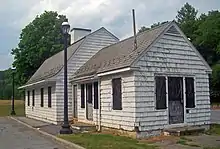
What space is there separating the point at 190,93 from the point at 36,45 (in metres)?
31.2

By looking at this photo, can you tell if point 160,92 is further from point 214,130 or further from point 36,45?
point 36,45

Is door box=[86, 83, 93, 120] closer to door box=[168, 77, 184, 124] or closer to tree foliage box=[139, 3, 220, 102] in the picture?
door box=[168, 77, 184, 124]

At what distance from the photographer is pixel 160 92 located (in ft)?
48.2

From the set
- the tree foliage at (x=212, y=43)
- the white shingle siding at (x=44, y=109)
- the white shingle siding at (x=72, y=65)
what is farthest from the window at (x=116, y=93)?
the tree foliage at (x=212, y=43)

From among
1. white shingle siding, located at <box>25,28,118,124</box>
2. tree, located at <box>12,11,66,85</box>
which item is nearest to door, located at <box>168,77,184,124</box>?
white shingle siding, located at <box>25,28,118,124</box>

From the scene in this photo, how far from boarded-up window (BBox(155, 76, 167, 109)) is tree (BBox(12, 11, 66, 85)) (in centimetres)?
2918

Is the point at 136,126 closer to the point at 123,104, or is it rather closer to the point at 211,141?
the point at 123,104

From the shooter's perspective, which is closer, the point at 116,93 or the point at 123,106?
the point at 123,106

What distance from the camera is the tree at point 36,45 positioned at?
142ft

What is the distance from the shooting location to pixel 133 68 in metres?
13.8

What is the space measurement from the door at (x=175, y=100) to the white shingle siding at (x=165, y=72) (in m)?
0.32

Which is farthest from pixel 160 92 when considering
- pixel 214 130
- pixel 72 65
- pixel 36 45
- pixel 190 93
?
pixel 36 45

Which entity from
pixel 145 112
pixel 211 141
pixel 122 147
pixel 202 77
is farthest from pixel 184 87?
pixel 122 147

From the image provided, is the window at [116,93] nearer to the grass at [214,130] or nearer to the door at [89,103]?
the door at [89,103]
